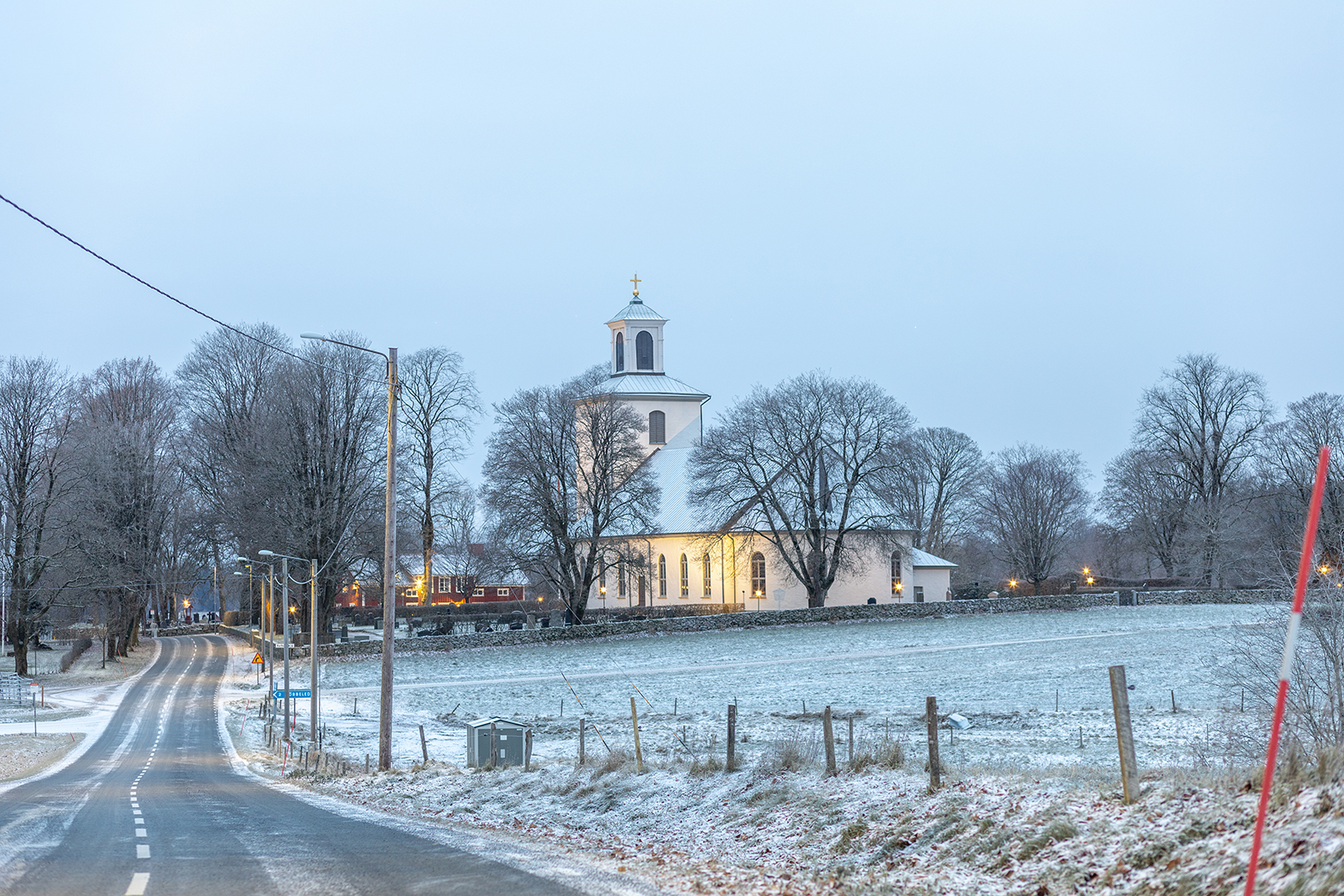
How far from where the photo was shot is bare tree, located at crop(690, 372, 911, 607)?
66.6 m

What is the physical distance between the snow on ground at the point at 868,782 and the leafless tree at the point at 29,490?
15765 millimetres

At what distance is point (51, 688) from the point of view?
52156mm

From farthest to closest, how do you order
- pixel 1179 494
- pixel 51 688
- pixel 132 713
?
Answer: pixel 1179 494
pixel 51 688
pixel 132 713

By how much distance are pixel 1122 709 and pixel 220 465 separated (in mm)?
62650

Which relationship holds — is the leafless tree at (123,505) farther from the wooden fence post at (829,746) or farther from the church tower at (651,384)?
the wooden fence post at (829,746)

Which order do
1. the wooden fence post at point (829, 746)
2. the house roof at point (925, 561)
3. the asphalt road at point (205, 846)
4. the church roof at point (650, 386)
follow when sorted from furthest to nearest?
the church roof at point (650, 386)
the house roof at point (925, 561)
the wooden fence post at point (829, 746)
the asphalt road at point (205, 846)

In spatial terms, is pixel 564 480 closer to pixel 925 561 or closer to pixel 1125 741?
pixel 925 561

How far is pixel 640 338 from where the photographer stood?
270ft

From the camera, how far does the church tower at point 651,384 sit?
79562 mm

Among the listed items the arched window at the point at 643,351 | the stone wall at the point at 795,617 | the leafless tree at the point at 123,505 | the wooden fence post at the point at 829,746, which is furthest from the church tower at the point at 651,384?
the wooden fence post at the point at 829,746

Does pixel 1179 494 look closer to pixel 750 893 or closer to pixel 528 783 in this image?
pixel 528 783

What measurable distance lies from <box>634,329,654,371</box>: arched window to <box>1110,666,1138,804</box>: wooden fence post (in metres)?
72.3

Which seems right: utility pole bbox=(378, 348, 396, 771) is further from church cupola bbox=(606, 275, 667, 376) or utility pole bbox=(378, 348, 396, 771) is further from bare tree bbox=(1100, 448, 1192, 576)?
bare tree bbox=(1100, 448, 1192, 576)

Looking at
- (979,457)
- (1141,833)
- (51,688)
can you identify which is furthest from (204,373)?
(1141,833)
